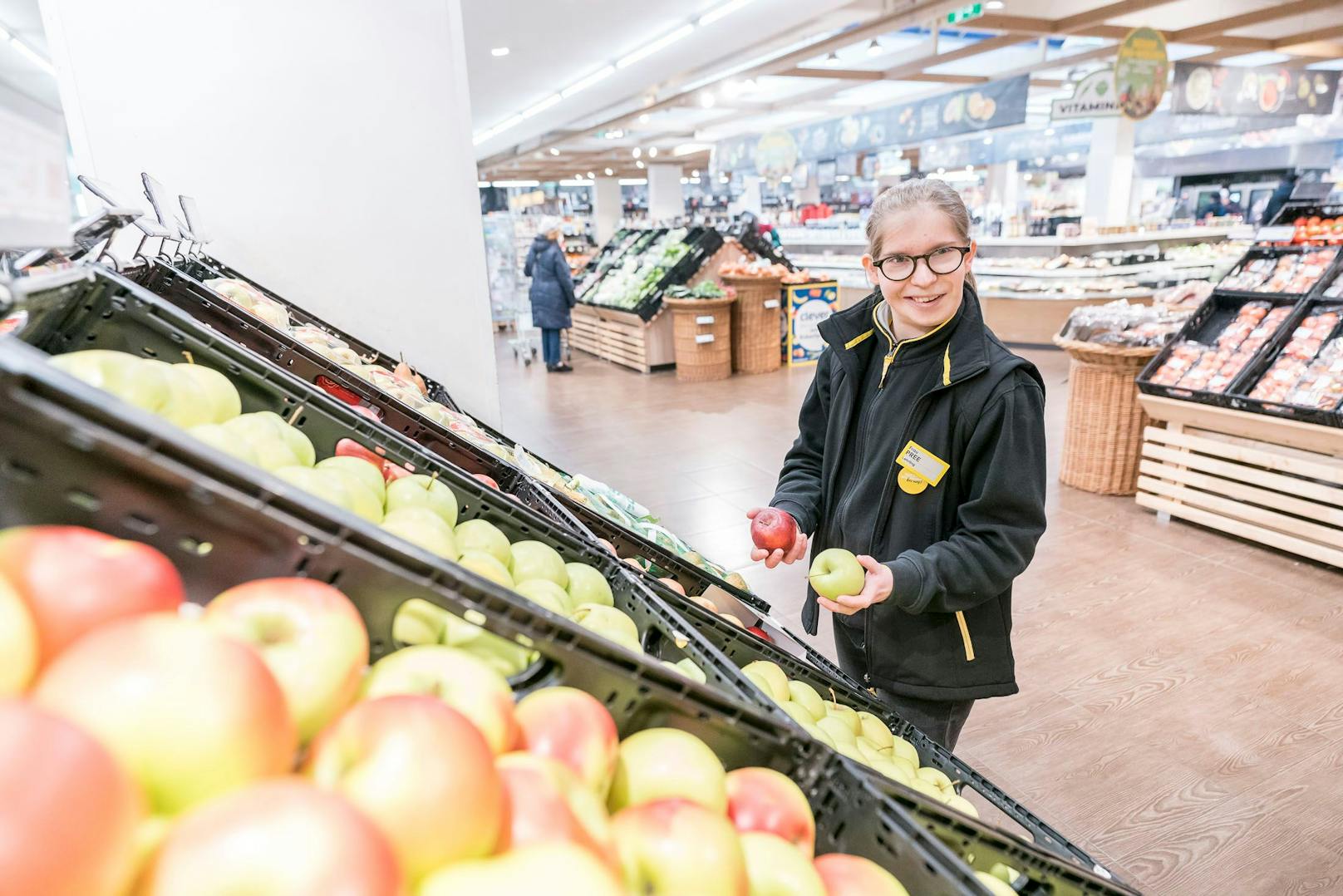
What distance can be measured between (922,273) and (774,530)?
630 mm

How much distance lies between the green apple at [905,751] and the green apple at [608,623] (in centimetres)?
54

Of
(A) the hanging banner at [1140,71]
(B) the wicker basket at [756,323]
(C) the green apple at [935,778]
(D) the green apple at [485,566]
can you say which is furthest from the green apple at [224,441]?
(A) the hanging banner at [1140,71]

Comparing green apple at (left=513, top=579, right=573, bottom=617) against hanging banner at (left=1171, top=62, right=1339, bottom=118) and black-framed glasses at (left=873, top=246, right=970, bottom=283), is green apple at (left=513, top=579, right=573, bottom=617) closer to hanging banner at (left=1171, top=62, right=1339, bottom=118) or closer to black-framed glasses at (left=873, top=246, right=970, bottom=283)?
black-framed glasses at (left=873, top=246, right=970, bottom=283)

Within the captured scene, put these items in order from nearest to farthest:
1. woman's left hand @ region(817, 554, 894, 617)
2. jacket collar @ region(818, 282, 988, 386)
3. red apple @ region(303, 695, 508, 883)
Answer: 1. red apple @ region(303, 695, 508, 883)
2. woman's left hand @ region(817, 554, 894, 617)
3. jacket collar @ region(818, 282, 988, 386)

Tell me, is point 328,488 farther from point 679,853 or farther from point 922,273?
point 922,273

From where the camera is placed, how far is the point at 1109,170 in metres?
11.9

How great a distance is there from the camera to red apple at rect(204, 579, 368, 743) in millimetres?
631

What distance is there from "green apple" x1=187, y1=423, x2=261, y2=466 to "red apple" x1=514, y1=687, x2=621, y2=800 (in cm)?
51

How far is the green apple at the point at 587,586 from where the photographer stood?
4.15 feet

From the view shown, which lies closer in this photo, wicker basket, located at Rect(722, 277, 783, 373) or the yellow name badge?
the yellow name badge

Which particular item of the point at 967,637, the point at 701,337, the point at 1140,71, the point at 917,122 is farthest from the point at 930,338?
the point at 917,122

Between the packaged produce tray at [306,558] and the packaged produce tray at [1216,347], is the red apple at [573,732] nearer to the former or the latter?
the packaged produce tray at [306,558]

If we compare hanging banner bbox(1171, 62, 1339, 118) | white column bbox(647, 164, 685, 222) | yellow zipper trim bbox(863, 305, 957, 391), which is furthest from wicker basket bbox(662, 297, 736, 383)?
white column bbox(647, 164, 685, 222)

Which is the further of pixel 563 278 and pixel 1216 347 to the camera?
pixel 563 278
